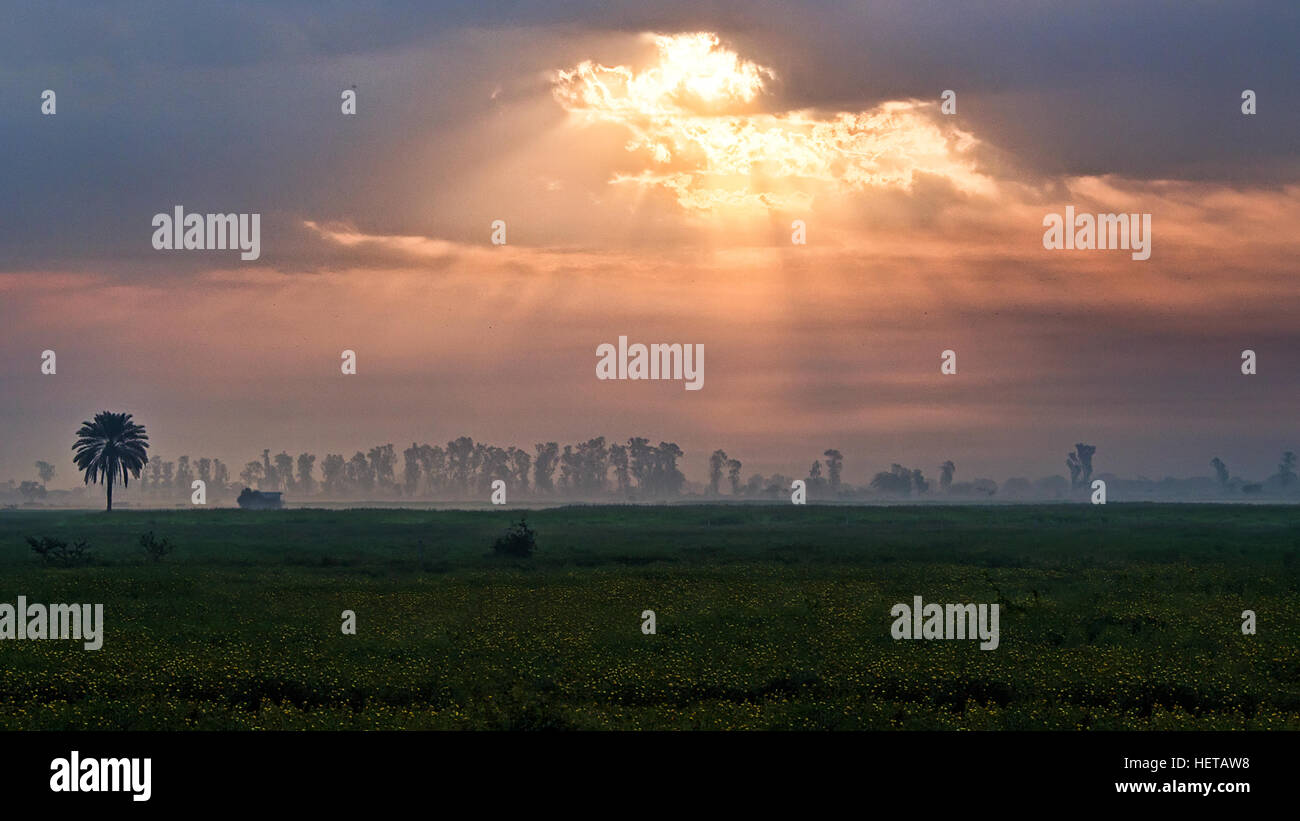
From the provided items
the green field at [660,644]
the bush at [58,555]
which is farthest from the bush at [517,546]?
the bush at [58,555]

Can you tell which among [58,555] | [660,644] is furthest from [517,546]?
[660,644]

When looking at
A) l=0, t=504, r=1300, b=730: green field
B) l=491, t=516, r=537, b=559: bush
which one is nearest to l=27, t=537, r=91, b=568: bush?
l=0, t=504, r=1300, b=730: green field

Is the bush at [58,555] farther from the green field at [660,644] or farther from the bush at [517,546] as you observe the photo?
the bush at [517,546]

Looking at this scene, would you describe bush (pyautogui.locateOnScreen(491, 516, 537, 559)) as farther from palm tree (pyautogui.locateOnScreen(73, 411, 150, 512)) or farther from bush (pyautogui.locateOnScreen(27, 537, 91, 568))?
palm tree (pyautogui.locateOnScreen(73, 411, 150, 512))

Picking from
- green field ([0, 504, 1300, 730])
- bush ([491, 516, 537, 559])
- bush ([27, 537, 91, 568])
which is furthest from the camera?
bush ([491, 516, 537, 559])

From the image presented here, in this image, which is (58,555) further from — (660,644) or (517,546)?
(660,644)

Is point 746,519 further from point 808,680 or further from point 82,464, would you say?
point 808,680

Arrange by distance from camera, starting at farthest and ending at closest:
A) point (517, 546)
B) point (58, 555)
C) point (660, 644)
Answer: point (517, 546) → point (58, 555) → point (660, 644)

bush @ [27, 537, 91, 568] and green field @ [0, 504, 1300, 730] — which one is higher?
bush @ [27, 537, 91, 568]

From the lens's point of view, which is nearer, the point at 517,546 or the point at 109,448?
the point at 517,546
